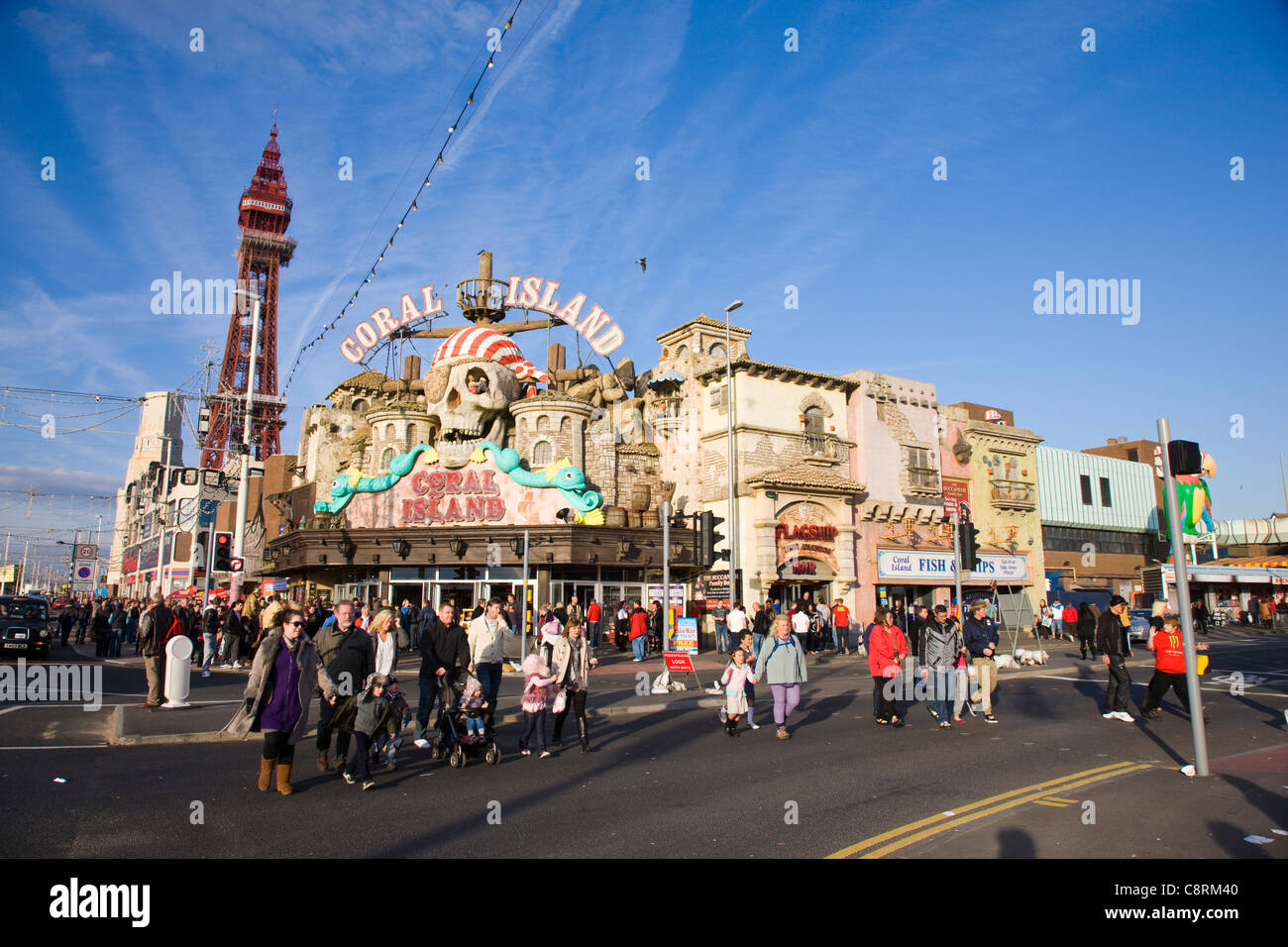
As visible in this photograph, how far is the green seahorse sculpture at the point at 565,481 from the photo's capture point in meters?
30.5

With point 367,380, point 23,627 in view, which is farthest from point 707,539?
point 367,380

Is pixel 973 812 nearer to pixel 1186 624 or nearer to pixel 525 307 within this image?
pixel 1186 624

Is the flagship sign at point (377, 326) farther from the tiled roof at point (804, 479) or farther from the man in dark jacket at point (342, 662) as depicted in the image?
the man in dark jacket at point (342, 662)

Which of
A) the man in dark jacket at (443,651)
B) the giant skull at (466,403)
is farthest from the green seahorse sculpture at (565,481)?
the man in dark jacket at (443,651)

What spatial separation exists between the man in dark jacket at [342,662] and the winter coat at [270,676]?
10.8 inches

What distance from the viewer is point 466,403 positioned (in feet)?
107

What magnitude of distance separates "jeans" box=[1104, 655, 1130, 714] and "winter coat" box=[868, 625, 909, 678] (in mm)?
3351

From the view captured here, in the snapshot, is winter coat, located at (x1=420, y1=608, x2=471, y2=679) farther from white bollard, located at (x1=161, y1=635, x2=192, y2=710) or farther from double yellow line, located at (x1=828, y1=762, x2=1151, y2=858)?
white bollard, located at (x1=161, y1=635, x2=192, y2=710)

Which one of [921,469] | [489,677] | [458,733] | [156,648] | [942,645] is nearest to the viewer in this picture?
[458,733]

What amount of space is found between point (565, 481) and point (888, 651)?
755 inches

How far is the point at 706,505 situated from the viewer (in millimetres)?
32594
